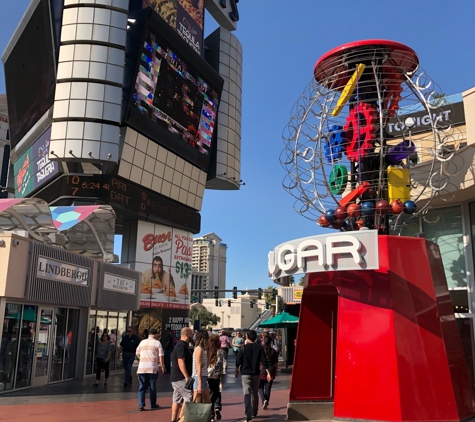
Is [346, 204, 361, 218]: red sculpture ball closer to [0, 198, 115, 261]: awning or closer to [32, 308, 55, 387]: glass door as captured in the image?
[32, 308, 55, 387]: glass door

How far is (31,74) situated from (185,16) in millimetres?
12499

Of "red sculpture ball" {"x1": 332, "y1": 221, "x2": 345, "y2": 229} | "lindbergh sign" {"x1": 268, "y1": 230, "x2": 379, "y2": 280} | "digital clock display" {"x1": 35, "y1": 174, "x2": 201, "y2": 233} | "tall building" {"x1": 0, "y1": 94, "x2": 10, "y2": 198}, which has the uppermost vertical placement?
"tall building" {"x1": 0, "y1": 94, "x2": 10, "y2": 198}

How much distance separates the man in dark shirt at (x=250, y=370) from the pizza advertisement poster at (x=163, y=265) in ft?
84.5

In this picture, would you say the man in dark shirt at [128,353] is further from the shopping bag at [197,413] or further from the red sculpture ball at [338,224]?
the shopping bag at [197,413]

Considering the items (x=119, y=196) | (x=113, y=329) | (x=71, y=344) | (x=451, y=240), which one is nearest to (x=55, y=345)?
(x=71, y=344)

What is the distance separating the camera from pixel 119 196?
32.2 m

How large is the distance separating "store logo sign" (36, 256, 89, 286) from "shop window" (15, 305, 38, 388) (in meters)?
1.14

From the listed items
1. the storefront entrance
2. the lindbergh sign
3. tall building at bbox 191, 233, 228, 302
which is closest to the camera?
the lindbergh sign

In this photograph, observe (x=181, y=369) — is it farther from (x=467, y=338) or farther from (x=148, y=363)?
(x=467, y=338)

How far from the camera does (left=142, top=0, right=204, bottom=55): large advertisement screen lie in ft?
119

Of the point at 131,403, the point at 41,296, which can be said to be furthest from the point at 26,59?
the point at 131,403

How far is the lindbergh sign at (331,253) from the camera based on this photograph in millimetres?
8859

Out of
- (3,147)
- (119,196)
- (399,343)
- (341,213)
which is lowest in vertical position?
(399,343)

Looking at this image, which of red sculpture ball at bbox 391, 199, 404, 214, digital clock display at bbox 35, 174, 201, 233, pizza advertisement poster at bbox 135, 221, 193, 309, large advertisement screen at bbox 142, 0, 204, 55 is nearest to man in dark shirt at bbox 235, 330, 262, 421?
red sculpture ball at bbox 391, 199, 404, 214
